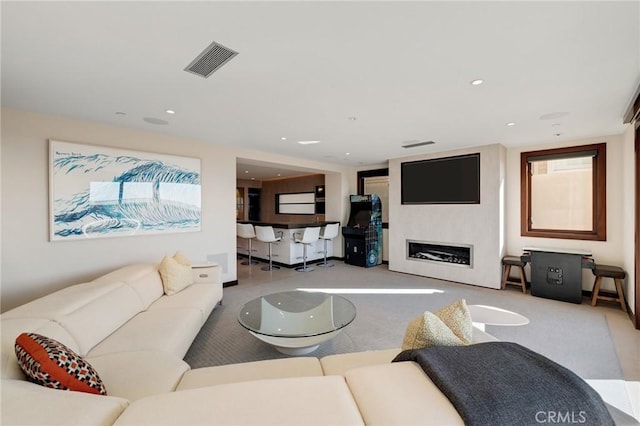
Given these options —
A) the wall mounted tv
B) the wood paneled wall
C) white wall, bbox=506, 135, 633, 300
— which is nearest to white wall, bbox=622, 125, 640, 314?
white wall, bbox=506, 135, 633, 300

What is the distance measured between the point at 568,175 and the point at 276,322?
5233 mm

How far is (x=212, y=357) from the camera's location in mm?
2549

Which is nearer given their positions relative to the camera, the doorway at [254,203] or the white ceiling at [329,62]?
the white ceiling at [329,62]

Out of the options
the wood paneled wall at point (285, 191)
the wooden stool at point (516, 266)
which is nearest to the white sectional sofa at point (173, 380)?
the wooden stool at point (516, 266)

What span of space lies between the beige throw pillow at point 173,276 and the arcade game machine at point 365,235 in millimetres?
4192

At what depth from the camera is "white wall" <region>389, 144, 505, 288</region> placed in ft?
15.5

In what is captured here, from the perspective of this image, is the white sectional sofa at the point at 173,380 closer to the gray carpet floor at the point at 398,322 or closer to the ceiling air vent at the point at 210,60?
the gray carpet floor at the point at 398,322

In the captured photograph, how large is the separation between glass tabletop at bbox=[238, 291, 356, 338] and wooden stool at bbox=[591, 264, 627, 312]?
3749mm

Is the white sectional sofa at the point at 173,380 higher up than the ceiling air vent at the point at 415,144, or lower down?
lower down

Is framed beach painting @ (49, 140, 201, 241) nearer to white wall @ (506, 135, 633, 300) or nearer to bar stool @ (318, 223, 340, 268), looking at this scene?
bar stool @ (318, 223, 340, 268)

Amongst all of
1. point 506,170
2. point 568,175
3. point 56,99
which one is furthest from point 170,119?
point 568,175

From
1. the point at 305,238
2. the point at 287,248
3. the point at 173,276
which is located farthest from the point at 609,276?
the point at 173,276

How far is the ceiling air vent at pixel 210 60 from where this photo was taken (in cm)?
188

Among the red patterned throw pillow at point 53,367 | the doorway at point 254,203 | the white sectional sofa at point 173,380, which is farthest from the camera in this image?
the doorway at point 254,203
